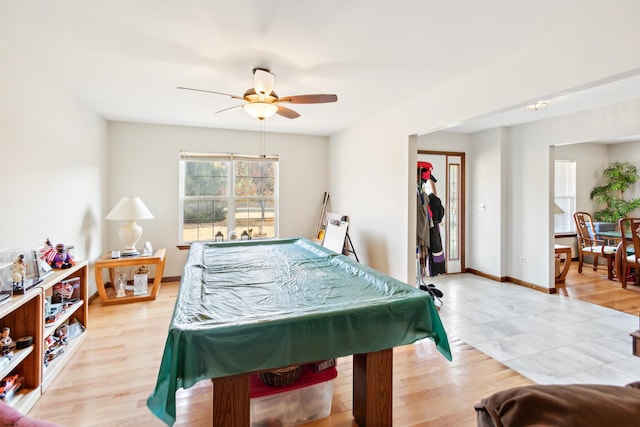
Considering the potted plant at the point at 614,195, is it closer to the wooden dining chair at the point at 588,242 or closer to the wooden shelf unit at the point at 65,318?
the wooden dining chair at the point at 588,242

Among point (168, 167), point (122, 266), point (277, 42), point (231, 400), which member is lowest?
point (231, 400)

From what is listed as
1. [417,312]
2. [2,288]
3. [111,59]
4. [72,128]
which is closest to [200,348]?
[417,312]

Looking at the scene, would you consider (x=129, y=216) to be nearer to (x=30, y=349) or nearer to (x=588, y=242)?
(x=30, y=349)

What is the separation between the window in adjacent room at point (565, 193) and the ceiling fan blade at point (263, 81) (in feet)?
20.3

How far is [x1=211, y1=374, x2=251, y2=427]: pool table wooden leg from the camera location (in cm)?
140

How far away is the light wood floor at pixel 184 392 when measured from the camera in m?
1.91

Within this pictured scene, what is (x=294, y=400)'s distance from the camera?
183cm

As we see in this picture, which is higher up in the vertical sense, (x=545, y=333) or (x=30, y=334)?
(x=30, y=334)

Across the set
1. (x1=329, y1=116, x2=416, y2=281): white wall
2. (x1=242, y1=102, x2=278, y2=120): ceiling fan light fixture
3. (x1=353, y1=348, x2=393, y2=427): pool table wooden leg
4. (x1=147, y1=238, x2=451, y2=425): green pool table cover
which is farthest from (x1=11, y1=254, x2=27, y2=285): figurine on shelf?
(x1=329, y1=116, x2=416, y2=281): white wall

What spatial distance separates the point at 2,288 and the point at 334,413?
2.10m

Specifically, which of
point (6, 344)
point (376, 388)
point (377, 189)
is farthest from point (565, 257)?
point (6, 344)

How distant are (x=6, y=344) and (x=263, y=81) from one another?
244 centimetres

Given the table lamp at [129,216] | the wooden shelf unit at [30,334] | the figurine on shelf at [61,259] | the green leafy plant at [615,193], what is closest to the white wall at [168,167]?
the table lamp at [129,216]

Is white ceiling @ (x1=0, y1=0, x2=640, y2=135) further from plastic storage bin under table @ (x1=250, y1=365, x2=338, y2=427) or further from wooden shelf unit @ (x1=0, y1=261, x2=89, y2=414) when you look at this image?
plastic storage bin under table @ (x1=250, y1=365, x2=338, y2=427)
